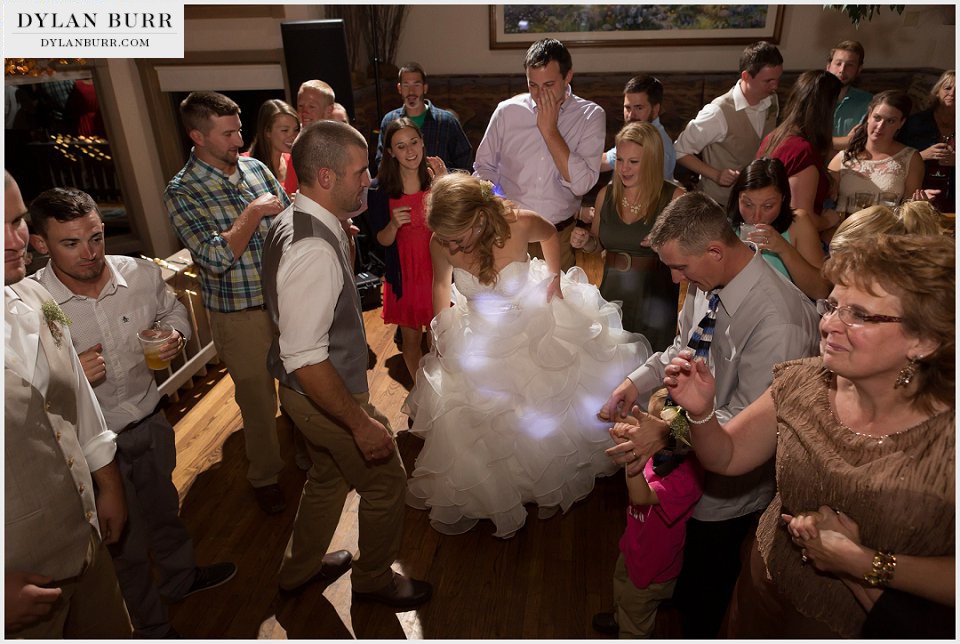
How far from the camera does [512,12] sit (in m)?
7.00

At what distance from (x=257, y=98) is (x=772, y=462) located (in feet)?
17.3

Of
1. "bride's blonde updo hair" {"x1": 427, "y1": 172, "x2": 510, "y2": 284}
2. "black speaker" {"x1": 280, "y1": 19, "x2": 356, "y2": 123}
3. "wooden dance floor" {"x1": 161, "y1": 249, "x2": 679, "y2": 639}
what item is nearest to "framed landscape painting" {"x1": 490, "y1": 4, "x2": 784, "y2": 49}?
"black speaker" {"x1": 280, "y1": 19, "x2": 356, "y2": 123}

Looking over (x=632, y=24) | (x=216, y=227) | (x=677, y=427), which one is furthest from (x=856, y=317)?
(x=632, y=24)

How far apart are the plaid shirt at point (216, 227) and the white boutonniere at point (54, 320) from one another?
96cm

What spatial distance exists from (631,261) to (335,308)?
1493 mm

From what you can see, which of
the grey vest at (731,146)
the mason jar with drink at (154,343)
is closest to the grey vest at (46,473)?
the mason jar with drink at (154,343)

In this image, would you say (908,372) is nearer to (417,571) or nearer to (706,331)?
(706,331)

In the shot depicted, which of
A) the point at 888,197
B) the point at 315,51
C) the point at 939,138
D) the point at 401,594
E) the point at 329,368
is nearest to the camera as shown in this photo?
the point at 329,368

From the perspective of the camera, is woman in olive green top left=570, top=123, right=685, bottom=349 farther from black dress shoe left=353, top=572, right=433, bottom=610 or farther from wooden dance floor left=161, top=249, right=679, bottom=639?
black dress shoe left=353, top=572, right=433, bottom=610

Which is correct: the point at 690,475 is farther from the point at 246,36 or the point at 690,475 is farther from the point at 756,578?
the point at 246,36

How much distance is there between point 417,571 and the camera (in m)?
2.41

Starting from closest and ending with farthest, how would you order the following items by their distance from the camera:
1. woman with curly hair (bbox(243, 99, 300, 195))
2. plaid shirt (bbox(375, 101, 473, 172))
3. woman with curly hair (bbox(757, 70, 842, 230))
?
woman with curly hair (bbox(757, 70, 842, 230))
woman with curly hair (bbox(243, 99, 300, 195))
plaid shirt (bbox(375, 101, 473, 172))

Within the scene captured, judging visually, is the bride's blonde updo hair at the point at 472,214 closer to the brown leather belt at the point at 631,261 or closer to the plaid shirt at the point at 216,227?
the brown leather belt at the point at 631,261

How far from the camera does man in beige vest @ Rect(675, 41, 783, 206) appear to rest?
3.72 metres
